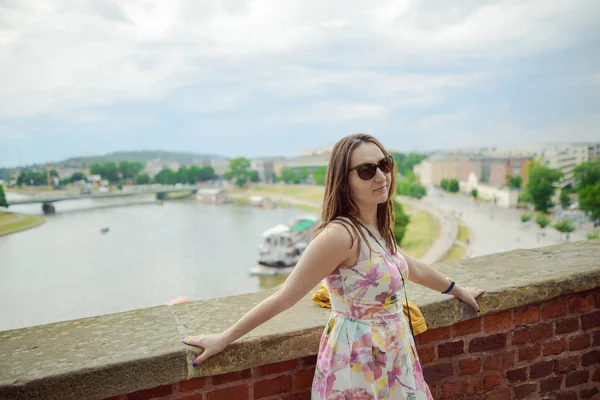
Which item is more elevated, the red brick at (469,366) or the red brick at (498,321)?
the red brick at (498,321)

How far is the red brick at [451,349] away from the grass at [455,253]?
2652 centimetres

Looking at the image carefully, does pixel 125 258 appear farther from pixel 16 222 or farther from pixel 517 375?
pixel 517 375

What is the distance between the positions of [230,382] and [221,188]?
27.9m

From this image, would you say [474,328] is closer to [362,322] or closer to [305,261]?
[362,322]

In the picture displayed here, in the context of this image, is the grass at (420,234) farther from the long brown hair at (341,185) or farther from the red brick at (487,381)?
the long brown hair at (341,185)

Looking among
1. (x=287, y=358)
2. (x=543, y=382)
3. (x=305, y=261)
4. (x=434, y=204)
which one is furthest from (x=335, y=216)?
(x=434, y=204)

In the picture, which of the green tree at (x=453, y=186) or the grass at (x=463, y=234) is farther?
the green tree at (x=453, y=186)

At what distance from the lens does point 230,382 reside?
115 cm

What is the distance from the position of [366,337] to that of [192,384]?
17.3 inches

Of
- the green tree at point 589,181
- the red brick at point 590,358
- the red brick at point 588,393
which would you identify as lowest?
Result: the green tree at point 589,181

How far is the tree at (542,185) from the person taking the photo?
21.2 metres

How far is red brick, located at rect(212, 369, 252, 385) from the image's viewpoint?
1.13 metres

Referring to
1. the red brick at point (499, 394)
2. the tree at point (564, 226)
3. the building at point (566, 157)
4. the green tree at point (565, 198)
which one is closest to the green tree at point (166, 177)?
the building at point (566, 157)

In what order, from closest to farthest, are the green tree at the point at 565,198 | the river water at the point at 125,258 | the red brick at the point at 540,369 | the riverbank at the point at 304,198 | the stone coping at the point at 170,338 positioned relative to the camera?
the stone coping at the point at 170,338 → the red brick at the point at 540,369 → the river water at the point at 125,258 → the green tree at the point at 565,198 → the riverbank at the point at 304,198
